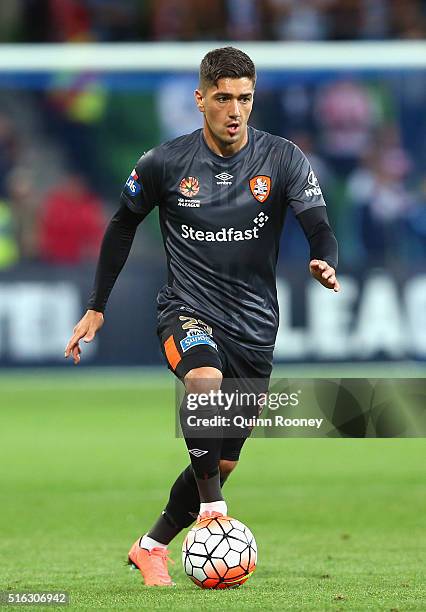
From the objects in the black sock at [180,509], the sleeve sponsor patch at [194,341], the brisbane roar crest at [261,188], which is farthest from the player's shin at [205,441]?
the brisbane roar crest at [261,188]

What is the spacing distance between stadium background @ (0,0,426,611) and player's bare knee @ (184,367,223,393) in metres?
5.10

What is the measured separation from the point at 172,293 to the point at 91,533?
2.15 m

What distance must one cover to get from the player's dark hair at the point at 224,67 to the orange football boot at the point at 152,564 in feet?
6.78

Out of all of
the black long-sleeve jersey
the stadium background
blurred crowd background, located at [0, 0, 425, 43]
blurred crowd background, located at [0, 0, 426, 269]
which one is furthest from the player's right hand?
blurred crowd background, located at [0, 0, 425, 43]

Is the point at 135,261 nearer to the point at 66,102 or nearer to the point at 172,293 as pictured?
the point at 66,102

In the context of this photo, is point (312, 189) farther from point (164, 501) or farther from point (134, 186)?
point (164, 501)

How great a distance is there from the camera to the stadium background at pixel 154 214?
1312cm

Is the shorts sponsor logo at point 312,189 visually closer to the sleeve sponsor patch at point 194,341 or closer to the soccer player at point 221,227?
the soccer player at point 221,227

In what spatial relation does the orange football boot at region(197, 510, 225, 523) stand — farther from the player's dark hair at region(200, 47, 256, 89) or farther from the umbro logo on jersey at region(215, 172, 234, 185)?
the player's dark hair at region(200, 47, 256, 89)

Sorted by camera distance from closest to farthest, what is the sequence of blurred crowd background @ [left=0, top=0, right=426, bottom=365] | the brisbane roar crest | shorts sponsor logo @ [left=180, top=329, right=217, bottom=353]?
shorts sponsor logo @ [left=180, top=329, right=217, bottom=353] < the brisbane roar crest < blurred crowd background @ [left=0, top=0, right=426, bottom=365]

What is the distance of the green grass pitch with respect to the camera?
214 inches

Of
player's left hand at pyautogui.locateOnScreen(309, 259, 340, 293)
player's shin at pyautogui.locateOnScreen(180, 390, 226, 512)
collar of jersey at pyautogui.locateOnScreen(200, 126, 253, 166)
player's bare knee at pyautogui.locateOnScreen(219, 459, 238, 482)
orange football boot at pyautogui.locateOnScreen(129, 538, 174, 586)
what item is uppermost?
collar of jersey at pyautogui.locateOnScreen(200, 126, 253, 166)

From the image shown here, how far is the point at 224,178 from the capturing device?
5.87 m

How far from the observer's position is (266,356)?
19.4ft
